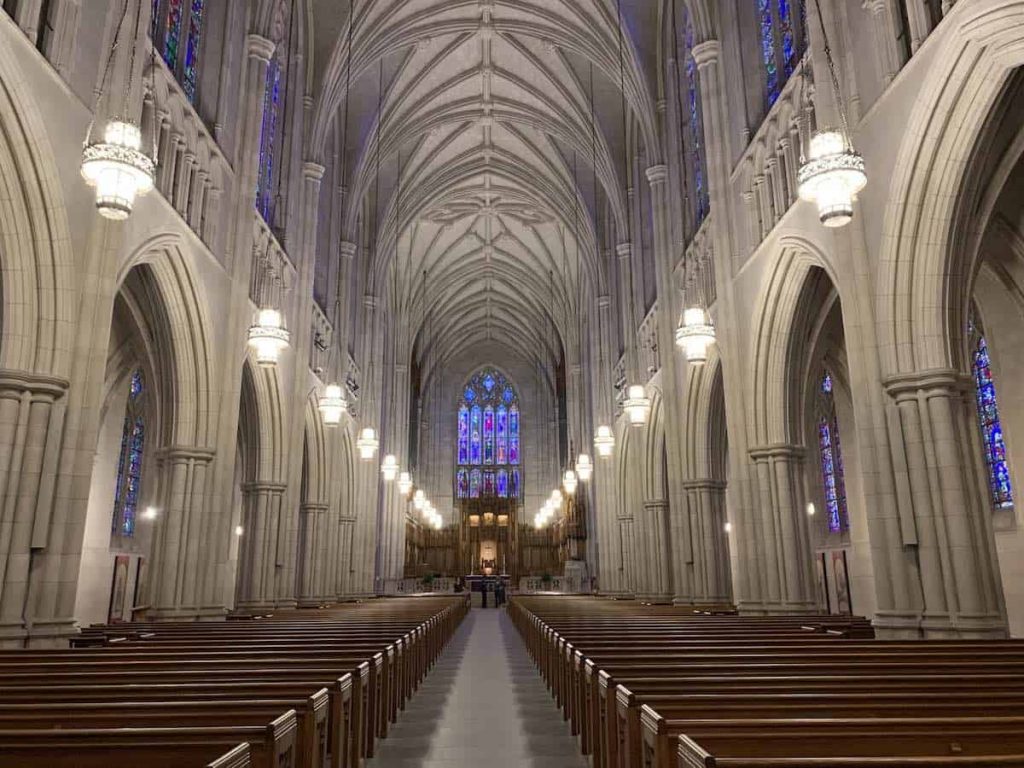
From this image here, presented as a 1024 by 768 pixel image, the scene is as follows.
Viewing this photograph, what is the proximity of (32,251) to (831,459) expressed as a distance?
18.9 metres

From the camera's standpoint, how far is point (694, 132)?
1845cm

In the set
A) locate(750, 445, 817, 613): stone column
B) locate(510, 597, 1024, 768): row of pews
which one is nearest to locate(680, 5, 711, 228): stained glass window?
locate(750, 445, 817, 613): stone column

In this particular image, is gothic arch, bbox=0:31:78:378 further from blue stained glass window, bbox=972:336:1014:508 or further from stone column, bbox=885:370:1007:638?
blue stained glass window, bbox=972:336:1014:508

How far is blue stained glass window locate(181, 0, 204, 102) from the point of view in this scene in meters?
13.4

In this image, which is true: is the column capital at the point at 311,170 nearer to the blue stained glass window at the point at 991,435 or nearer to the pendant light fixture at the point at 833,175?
the pendant light fixture at the point at 833,175

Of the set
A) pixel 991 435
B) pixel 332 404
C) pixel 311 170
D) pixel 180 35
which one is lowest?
pixel 991 435

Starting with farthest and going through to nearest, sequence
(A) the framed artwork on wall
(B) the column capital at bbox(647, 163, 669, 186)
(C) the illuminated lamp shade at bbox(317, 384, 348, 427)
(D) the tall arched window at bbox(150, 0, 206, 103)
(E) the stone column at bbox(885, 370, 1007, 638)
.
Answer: (B) the column capital at bbox(647, 163, 669, 186) → (A) the framed artwork on wall → (C) the illuminated lamp shade at bbox(317, 384, 348, 427) → (D) the tall arched window at bbox(150, 0, 206, 103) → (E) the stone column at bbox(885, 370, 1007, 638)

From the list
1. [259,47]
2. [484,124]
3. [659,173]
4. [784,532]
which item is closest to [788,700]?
[784,532]

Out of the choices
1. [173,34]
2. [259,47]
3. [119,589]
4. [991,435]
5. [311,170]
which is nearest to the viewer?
[173,34]

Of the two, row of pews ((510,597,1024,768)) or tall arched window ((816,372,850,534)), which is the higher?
tall arched window ((816,372,850,534))

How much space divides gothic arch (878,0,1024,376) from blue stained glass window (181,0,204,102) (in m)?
11.3

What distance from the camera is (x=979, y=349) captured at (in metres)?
14.3

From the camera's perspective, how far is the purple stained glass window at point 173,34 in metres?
12.5

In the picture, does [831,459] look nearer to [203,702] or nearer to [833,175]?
[833,175]
